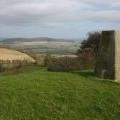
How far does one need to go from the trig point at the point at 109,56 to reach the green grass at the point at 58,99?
0.57m

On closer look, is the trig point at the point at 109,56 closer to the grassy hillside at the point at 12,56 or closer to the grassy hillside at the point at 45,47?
the grassy hillside at the point at 12,56

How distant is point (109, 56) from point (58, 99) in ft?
10.1

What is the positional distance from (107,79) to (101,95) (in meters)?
1.79

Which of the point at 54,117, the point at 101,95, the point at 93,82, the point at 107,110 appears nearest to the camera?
the point at 54,117

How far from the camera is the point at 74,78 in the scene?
40.8 feet

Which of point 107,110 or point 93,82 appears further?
point 93,82

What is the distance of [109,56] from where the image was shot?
12875mm

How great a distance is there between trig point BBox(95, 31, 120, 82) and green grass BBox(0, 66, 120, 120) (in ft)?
1.88

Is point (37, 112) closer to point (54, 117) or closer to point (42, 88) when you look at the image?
point (54, 117)

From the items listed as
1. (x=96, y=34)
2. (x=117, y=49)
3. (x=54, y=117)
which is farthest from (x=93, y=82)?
(x=96, y=34)

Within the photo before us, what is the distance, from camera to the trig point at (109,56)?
41.9 feet

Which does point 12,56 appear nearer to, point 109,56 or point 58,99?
point 109,56

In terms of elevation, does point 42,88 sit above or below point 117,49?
below

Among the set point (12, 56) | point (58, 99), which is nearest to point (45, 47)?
point (12, 56)
